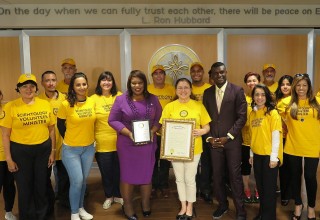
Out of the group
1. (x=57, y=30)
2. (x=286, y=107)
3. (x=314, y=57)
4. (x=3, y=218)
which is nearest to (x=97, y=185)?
(x=3, y=218)

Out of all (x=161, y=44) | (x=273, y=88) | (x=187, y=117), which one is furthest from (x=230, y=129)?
(x=161, y=44)

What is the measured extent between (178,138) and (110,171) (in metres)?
1.14

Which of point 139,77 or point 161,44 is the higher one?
point 161,44

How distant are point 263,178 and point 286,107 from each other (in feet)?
2.63

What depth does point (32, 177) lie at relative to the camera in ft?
10.9

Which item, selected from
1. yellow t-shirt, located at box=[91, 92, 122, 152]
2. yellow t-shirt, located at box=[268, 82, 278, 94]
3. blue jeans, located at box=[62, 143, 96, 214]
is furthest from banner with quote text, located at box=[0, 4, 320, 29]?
blue jeans, located at box=[62, 143, 96, 214]

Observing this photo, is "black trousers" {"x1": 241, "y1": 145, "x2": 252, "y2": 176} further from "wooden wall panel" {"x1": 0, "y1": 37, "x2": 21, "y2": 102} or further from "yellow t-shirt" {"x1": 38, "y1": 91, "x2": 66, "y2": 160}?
"wooden wall panel" {"x1": 0, "y1": 37, "x2": 21, "y2": 102}

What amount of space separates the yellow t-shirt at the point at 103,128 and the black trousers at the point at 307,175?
2.07 m

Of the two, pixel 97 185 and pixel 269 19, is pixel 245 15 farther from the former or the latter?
pixel 97 185

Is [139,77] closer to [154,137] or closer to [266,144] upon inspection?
[154,137]

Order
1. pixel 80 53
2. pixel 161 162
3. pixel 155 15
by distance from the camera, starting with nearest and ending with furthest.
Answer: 1. pixel 161 162
2. pixel 155 15
3. pixel 80 53

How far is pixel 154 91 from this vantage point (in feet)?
14.8

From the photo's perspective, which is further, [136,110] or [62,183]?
[62,183]

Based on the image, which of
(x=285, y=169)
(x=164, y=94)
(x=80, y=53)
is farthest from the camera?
(x=80, y=53)
